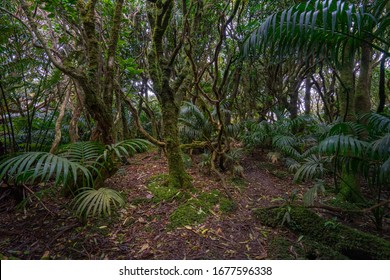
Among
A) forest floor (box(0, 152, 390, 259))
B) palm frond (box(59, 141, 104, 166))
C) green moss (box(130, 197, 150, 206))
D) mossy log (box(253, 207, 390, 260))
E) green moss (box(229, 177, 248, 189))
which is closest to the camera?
forest floor (box(0, 152, 390, 259))

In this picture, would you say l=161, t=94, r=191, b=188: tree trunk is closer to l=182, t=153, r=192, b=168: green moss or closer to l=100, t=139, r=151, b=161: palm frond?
l=100, t=139, r=151, b=161: palm frond

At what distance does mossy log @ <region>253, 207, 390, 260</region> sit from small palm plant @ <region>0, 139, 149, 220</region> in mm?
1588

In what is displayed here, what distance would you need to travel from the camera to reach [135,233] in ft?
6.48

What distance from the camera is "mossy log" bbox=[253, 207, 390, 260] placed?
186 cm

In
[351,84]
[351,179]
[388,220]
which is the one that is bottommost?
[388,220]

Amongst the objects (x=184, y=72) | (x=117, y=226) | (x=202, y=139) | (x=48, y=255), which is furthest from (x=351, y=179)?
(x=48, y=255)

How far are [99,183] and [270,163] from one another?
3459 millimetres

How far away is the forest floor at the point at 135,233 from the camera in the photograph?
1744 millimetres

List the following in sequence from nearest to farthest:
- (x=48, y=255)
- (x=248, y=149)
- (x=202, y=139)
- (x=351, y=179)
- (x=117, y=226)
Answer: (x=48, y=255) → (x=117, y=226) → (x=351, y=179) → (x=202, y=139) → (x=248, y=149)

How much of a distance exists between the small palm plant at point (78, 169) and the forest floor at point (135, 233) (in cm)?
20

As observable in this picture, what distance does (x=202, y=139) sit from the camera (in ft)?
13.4

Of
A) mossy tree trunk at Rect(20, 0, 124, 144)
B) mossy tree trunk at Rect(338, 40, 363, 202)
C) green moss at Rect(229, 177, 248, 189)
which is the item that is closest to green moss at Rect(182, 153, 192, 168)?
green moss at Rect(229, 177, 248, 189)

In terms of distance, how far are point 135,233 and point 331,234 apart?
1842mm

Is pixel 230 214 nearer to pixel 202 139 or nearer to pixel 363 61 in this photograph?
pixel 202 139
